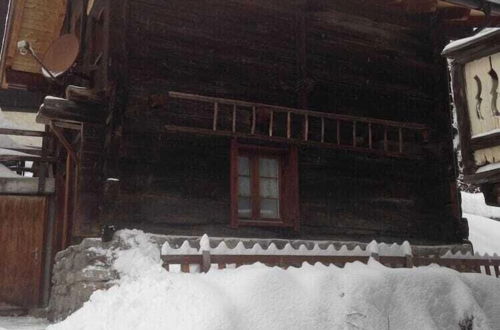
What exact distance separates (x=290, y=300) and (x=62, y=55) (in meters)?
5.80

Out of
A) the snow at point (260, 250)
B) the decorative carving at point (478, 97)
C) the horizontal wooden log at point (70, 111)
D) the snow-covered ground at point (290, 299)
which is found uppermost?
the horizontal wooden log at point (70, 111)

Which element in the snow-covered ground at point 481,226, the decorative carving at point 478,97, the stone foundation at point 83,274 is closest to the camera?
the decorative carving at point 478,97

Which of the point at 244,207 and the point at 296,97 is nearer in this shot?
the point at 244,207

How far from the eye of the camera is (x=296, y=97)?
392 inches

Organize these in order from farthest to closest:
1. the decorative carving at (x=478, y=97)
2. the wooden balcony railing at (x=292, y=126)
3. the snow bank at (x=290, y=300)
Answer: the wooden balcony railing at (x=292, y=126)
the decorative carving at (x=478, y=97)
the snow bank at (x=290, y=300)

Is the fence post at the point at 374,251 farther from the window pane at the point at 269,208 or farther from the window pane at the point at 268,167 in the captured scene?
the window pane at the point at 268,167

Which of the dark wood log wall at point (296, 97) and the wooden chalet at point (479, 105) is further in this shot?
the dark wood log wall at point (296, 97)

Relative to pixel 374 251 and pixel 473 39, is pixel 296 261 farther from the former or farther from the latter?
pixel 473 39

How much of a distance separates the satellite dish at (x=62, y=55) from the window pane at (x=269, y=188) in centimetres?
358

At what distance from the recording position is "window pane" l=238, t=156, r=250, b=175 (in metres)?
9.35

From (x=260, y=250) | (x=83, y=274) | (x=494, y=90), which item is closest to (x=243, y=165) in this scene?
(x=260, y=250)

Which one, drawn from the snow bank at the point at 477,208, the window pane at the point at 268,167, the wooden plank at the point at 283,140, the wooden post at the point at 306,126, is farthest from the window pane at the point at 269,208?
the snow bank at the point at 477,208

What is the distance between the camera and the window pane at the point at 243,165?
935 centimetres

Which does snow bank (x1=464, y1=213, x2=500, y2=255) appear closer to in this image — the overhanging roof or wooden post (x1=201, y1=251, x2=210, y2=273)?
wooden post (x1=201, y1=251, x2=210, y2=273)
